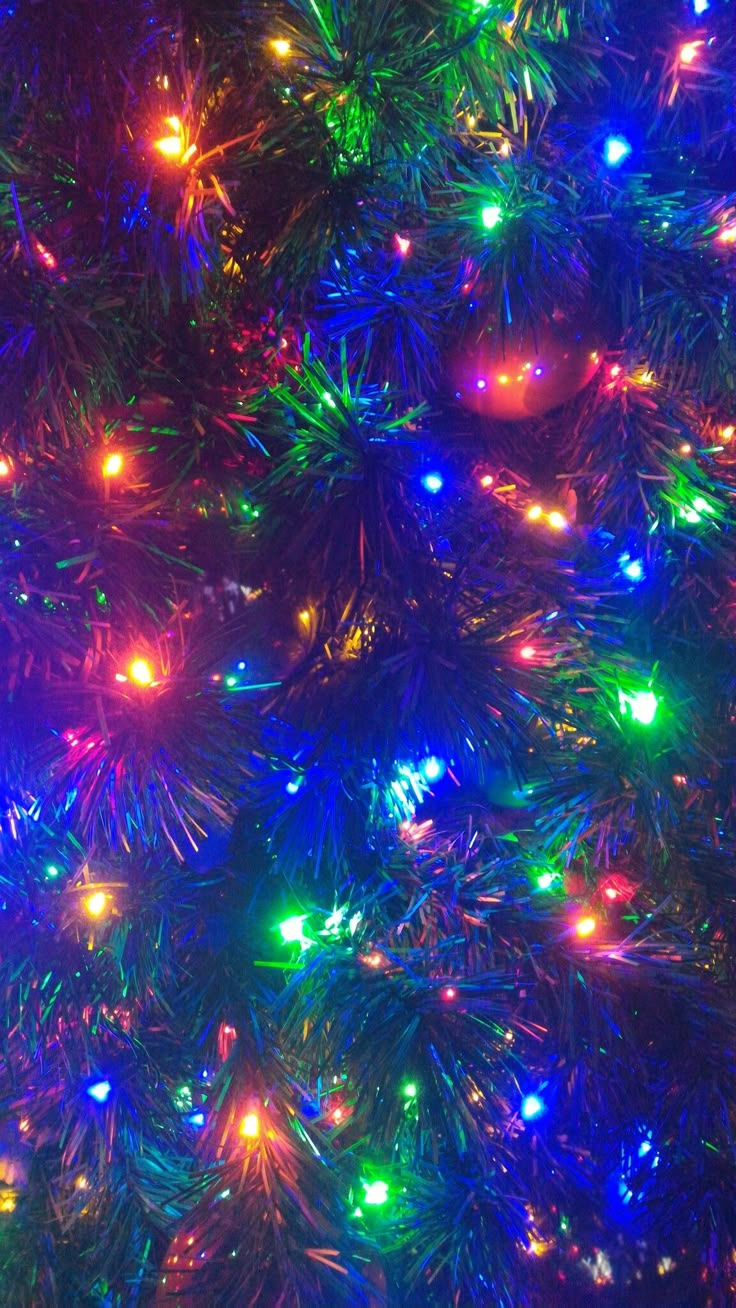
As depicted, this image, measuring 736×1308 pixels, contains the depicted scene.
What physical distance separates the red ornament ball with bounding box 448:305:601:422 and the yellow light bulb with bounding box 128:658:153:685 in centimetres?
33

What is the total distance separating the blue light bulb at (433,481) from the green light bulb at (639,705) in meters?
0.22

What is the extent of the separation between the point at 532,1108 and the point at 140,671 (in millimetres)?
461

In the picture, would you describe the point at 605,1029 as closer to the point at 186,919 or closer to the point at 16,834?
the point at 186,919

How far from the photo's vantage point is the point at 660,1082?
59 cm

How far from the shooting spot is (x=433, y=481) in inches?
24.3

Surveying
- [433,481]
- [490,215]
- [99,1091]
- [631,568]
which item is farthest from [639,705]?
[99,1091]

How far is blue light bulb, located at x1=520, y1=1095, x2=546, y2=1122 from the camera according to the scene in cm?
63

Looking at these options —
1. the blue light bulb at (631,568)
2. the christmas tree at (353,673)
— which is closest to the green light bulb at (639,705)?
the christmas tree at (353,673)

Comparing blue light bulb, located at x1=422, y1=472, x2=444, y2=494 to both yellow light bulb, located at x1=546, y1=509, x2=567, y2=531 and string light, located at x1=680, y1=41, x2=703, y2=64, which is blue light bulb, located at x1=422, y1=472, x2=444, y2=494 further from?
string light, located at x1=680, y1=41, x2=703, y2=64

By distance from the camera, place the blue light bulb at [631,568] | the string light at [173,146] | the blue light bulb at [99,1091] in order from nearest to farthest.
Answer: the string light at [173,146] → the blue light bulb at [99,1091] → the blue light bulb at [631,568]

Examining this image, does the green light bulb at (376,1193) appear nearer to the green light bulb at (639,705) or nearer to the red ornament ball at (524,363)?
the green light bulb at (639,705)

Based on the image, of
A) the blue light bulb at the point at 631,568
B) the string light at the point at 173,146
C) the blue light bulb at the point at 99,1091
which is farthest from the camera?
the blue light bulb at the point at 631,568

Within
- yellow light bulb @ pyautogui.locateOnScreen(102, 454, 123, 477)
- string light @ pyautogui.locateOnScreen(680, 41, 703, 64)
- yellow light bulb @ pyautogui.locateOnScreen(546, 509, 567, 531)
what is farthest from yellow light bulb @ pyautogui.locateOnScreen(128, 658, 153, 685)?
string light @ pyautogui.locateOnScreen(680, 41, 703, 64)

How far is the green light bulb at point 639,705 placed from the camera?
632mm
